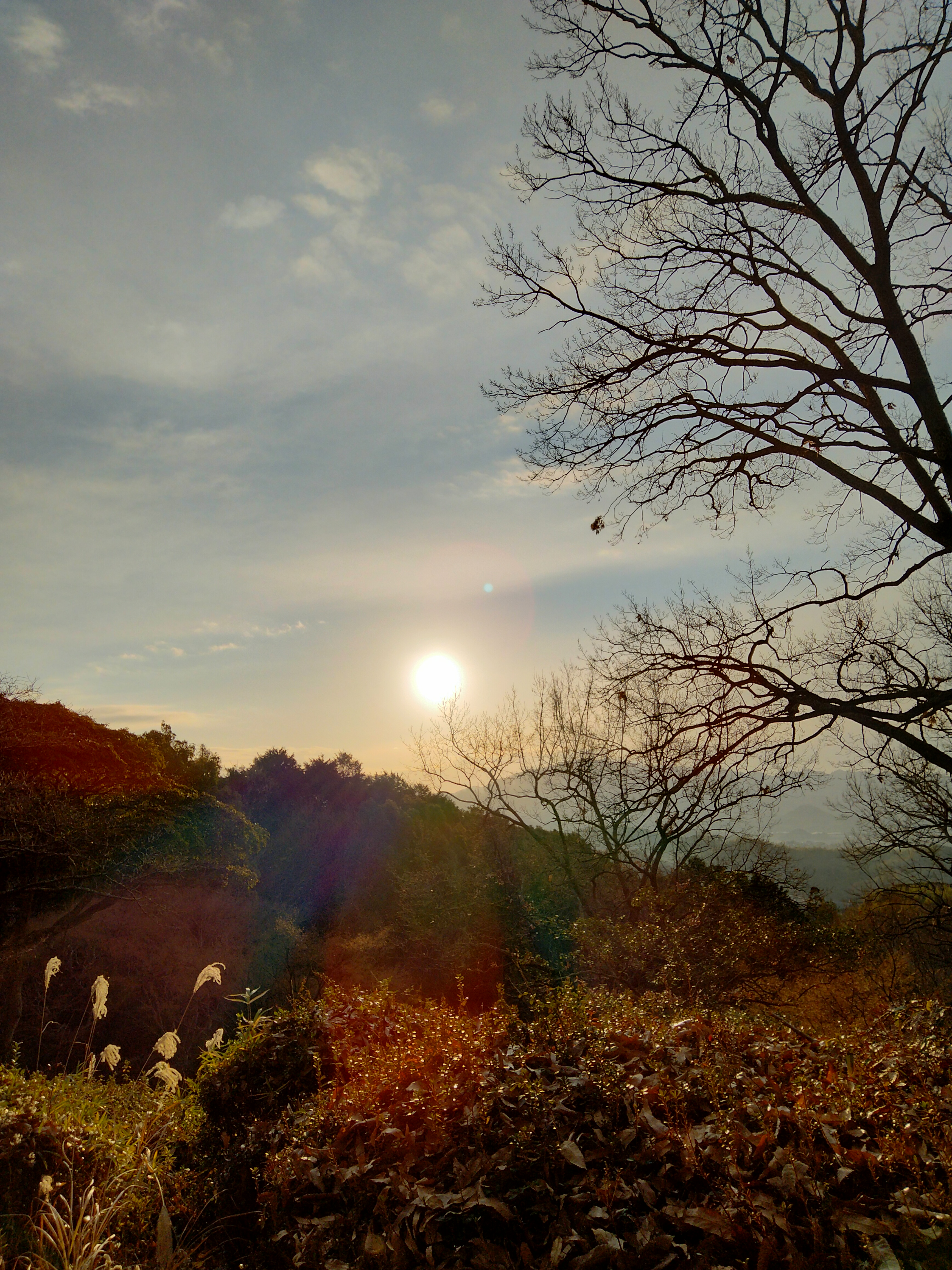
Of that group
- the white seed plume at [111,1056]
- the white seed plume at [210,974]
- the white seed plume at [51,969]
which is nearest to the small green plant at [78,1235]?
the white seed plume at [111,1056]

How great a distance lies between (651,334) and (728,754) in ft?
11.5

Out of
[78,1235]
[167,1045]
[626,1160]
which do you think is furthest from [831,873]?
[78,1235]

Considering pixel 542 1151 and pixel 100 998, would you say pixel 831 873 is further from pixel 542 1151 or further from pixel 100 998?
pixel 542 1151

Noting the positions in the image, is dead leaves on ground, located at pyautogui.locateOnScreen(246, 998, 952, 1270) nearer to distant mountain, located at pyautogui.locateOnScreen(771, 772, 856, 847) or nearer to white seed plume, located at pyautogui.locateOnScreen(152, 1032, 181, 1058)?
white seed plume, located at pyautogui.locateOnScreen(152, 1032, 181, 1058)

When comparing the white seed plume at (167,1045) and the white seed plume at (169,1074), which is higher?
the white seed plume at (167,1045)

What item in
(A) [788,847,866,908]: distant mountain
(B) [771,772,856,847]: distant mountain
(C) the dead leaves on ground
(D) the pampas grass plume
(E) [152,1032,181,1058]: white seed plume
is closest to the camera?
(C) the dead leaves on ground

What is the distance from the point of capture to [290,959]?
1709 cm

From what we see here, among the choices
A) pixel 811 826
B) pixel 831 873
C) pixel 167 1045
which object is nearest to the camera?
pixel 167 1045

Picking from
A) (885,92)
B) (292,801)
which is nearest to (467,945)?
(292,801)

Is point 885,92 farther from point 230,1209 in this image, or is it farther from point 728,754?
point 230,1209

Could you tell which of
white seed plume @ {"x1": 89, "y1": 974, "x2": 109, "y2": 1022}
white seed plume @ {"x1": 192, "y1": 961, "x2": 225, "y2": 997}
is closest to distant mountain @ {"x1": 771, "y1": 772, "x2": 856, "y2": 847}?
white seed plume @ {"x1": 192, "y1": 961, "x2": 225, "y2": 997}

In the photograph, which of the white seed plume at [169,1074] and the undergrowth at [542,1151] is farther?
the white seed plume at [169,1074]

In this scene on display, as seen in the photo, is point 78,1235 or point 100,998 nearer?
point 78,1235

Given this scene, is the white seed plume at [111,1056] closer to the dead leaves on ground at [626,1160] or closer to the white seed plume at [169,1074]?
the white seed plume at [169,1074]
